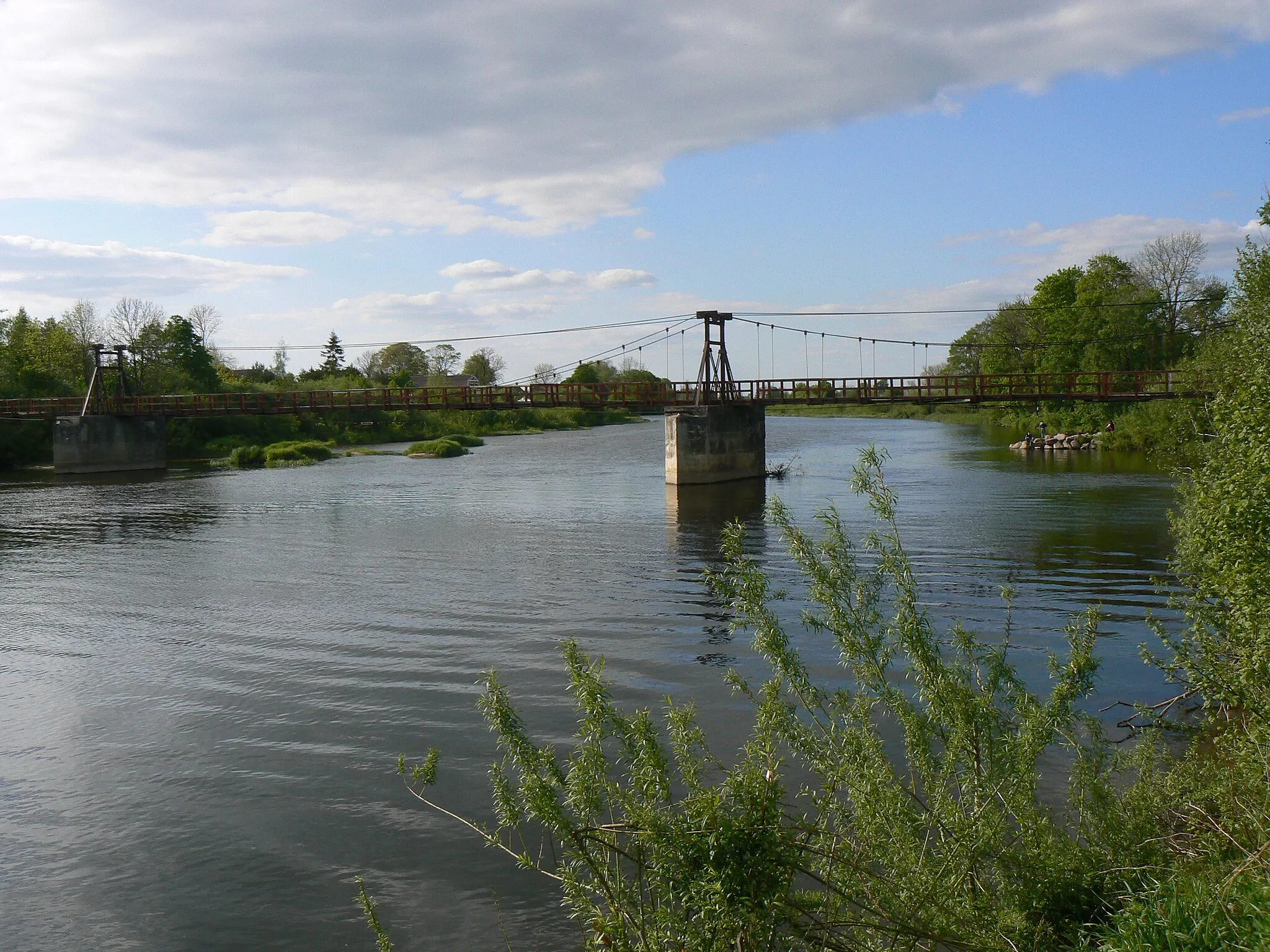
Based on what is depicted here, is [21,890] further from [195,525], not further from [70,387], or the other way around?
[70,387]

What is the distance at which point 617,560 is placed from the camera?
2502cm

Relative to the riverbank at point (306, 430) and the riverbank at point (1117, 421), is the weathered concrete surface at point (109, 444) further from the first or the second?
the riverbank at point (1117, 421)

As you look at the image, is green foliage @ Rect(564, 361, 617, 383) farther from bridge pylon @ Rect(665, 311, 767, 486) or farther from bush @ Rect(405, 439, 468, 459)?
bridge pylon @ Rect(665, 311, 767, 486)

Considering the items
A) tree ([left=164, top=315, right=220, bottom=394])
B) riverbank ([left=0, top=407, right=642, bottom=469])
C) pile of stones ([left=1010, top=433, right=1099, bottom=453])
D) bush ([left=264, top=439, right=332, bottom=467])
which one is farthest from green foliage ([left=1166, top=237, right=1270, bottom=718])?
tree ([left=164, top=315, right=220, bottom=394])

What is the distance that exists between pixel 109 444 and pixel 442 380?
73.2 metres

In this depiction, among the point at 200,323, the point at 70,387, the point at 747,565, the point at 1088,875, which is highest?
the point at 200,323

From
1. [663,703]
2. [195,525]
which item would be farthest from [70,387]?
[663,703]

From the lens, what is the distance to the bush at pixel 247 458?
66.1 m

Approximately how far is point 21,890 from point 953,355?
11360 centimetres

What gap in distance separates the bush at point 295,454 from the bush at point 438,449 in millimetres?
6421

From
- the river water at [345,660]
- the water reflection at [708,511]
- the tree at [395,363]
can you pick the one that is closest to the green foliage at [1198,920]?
the river water at [345,660]

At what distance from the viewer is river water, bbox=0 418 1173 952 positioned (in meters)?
8.30

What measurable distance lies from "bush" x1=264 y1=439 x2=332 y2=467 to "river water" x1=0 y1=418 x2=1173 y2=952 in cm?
2672

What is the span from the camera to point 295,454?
224 feet
